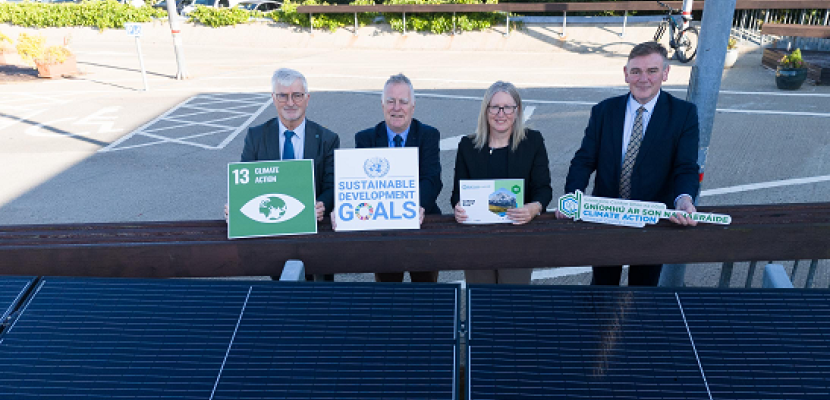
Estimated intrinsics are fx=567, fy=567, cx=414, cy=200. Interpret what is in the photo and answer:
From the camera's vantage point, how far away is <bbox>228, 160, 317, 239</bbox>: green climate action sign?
9.42ft

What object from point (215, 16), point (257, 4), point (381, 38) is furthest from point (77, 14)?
point (381, 38)

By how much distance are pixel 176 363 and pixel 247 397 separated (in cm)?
34

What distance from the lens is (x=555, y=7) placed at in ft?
62.1

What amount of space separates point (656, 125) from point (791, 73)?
429 inches

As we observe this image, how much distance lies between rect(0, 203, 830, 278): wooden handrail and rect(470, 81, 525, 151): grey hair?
0.81 meters

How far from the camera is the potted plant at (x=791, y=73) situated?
1187cm

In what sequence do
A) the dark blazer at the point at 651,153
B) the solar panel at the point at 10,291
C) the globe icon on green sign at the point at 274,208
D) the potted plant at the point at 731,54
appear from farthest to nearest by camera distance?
the potted plant at the point at 731,54 → the dark blazer at the point at 651,153 → the globe icon on green sign at the point at 274,208 → the solar panel at the point at 10,291

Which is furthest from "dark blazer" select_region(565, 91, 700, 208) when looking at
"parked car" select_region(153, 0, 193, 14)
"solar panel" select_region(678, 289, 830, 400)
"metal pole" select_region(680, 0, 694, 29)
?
"parked car" select_region(153, 0, 193, 14)

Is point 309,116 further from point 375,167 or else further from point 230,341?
point 230,341

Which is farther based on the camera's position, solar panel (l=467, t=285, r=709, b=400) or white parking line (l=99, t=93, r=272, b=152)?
white parking line (l=99, t=93, r=272, b=152)

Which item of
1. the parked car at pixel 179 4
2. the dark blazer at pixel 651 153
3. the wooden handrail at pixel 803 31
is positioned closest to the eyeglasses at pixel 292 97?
the dark blazer at pixel 651 153

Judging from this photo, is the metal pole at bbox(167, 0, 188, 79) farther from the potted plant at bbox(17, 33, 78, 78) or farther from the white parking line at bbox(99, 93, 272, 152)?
the potted plant at bbox(17, 33, 78, 78)

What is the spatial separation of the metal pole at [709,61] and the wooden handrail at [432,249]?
992mm

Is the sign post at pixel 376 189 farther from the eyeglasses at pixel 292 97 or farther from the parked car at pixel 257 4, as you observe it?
the parked car at pixel 257 4
